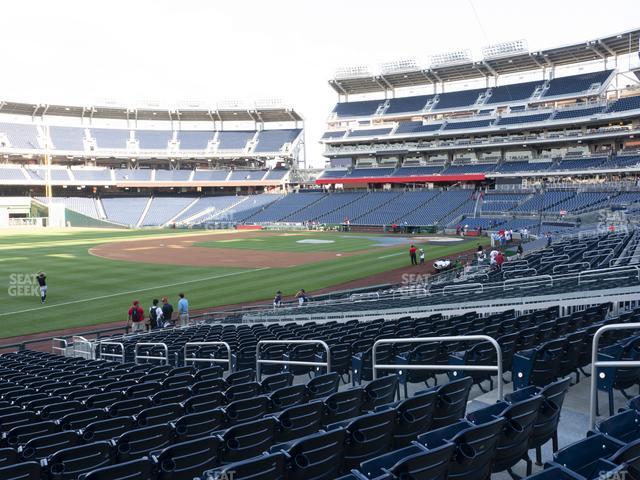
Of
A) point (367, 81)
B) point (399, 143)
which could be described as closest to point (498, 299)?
point (399, 143)

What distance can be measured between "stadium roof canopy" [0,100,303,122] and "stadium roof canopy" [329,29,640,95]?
15.6 meters

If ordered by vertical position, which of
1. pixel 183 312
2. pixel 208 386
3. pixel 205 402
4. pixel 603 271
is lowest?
pixel 183 312

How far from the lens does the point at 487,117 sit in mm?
72562

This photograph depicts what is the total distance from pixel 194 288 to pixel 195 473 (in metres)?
26.4

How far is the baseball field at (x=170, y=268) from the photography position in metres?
25.3

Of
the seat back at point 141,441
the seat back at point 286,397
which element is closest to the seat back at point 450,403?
the seat back at point 286,397

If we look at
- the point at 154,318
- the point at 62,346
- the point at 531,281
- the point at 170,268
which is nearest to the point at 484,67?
the point at 170,268

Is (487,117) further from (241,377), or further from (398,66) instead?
(241,377)

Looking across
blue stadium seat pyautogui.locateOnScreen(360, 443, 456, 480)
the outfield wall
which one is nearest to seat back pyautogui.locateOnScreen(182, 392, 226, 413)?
blue stadium seat pyautogui.locateOnScreen(360, 443, 456, 480)

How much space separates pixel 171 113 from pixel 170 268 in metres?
68.8

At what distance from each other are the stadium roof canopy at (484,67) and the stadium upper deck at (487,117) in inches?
5.8

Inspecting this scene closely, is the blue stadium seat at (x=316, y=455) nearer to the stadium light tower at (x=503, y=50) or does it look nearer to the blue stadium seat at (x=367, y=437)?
the blue stadium seat at (x=367, y=437)

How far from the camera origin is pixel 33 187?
8712 centimetres

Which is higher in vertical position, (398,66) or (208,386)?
(398,66)
